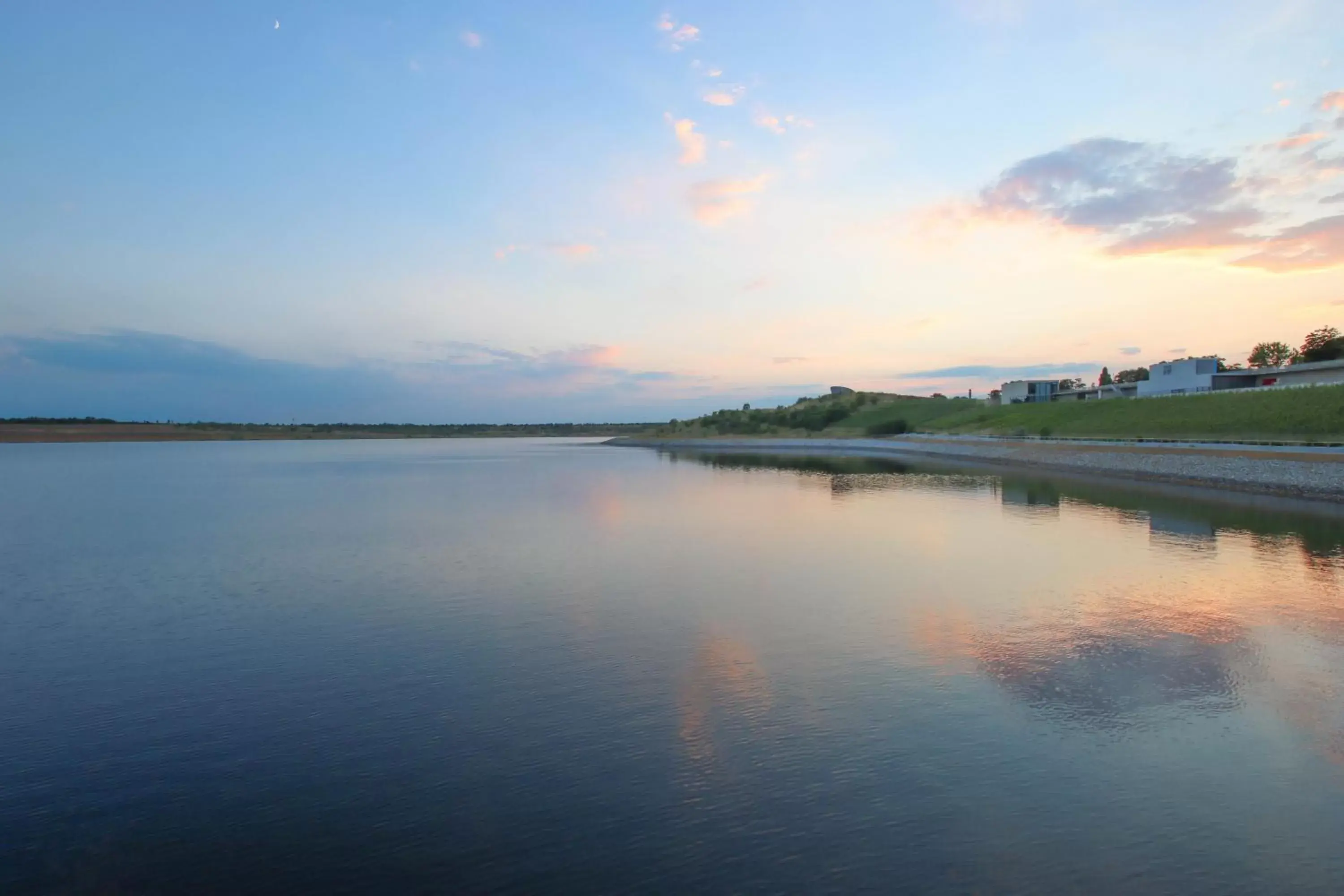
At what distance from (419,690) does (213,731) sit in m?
2.49

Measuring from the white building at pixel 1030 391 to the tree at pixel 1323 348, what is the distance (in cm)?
3330

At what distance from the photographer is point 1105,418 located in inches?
2953

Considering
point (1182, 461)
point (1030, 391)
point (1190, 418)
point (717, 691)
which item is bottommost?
point (717, 691)

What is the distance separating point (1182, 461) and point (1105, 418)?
1383 inches

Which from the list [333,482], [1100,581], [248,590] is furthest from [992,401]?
[248,590]

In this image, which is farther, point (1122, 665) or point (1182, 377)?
point (1182, 377)

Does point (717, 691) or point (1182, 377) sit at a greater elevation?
point (1182, 377)

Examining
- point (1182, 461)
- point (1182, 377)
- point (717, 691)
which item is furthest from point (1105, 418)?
point (717, 691)

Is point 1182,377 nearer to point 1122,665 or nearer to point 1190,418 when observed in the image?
point 1190,418

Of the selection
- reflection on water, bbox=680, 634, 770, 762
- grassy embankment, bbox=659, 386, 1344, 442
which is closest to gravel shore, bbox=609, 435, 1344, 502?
grassy embankment, bbox=659, 386, 1344, 442

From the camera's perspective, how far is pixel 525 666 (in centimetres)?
1148

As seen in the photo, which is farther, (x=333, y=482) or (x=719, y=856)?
(x=333, y=482)

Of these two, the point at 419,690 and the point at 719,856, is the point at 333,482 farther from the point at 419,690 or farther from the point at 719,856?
the point at 719,856

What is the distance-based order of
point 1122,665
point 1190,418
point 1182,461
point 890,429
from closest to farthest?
1. point 1122,665
2. point 1182,461
3. point 1190,418
4. point 890,429
